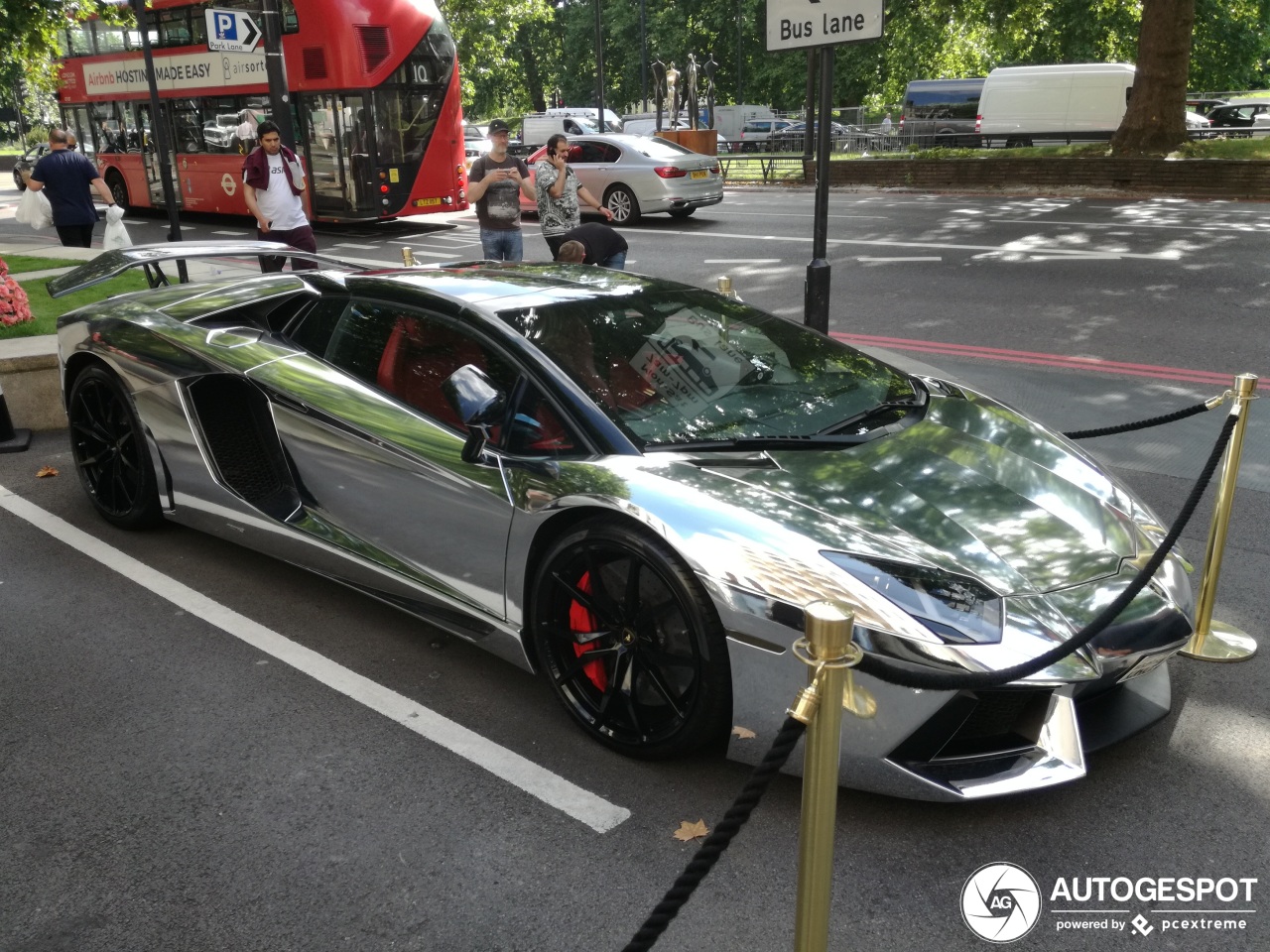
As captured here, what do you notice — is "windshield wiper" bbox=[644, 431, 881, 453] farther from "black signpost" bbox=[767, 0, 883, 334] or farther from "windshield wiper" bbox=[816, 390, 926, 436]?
"black signpost" bbox=[767, 0, 883, 334]

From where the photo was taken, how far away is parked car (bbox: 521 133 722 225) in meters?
18.3

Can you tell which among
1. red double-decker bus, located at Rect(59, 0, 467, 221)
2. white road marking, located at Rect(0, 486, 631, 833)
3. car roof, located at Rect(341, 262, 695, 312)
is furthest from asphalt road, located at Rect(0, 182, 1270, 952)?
red double-decker bus, located at Rect(59, 0, 467, 221)

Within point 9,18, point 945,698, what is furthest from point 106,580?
point 9,18

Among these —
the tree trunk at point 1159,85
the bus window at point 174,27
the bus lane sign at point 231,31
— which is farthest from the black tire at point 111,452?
the tree trunk at point 1159,85

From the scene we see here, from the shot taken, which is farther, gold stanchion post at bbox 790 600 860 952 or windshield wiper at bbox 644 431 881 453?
windshield wiper at bbox 644 431 881 453

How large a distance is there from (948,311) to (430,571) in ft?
25.6

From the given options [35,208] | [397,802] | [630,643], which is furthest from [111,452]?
[35,208]

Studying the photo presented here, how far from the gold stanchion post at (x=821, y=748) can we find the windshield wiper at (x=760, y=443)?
1.50 metres

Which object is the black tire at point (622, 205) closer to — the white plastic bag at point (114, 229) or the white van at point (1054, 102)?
the white plastic bag at point (114, 229)

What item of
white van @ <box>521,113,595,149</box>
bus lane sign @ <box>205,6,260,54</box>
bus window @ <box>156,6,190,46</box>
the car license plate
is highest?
bus window @ <box>156,6,190,46</box>

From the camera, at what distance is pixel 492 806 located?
10.1ft

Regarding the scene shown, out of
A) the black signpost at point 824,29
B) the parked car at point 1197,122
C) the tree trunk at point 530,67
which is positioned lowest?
the parked car at point 1197,122

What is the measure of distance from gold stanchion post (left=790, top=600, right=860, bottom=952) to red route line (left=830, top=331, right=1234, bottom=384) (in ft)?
22.2

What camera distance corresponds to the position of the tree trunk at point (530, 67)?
66562 mm
